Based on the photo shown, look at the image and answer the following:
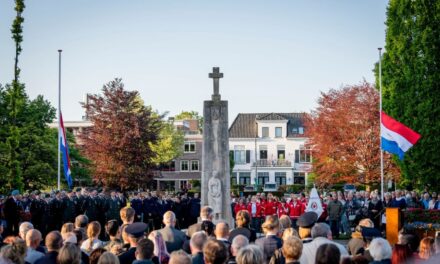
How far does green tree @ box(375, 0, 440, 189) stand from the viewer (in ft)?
121

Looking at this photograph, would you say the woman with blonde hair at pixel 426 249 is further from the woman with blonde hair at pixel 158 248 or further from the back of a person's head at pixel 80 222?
A: the back of a person's head at pixel 80 222

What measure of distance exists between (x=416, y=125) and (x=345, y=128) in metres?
13.4

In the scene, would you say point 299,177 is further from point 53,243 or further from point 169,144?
point 53,243

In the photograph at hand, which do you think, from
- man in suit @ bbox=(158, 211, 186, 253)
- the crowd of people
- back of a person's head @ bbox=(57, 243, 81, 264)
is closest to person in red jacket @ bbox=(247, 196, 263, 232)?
the crowd of people

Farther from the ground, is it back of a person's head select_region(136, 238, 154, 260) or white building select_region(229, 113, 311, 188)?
white building select_region(229, 113, 311, 188)

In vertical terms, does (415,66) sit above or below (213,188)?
above

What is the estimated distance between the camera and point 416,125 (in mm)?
37594

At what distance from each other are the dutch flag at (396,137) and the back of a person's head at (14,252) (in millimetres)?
20640

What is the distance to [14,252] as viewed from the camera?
7805 millimetres

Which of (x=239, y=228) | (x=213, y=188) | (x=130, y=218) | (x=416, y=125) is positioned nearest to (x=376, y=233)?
(x=239, y=228)

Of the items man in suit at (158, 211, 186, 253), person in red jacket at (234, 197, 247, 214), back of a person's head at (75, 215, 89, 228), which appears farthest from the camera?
person in red jacket at (234, 197, 247, 214)

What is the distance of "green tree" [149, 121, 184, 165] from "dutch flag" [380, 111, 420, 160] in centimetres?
5051

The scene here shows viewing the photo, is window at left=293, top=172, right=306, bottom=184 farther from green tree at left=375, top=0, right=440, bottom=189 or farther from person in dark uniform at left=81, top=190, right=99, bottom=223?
person in dark uniform at left=81, top=190, right=99, bottom=223

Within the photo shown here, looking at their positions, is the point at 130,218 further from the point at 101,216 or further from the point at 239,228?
the point at 101,216
